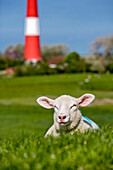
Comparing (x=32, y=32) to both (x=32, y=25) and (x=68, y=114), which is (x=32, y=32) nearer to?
(x=32, y=25)

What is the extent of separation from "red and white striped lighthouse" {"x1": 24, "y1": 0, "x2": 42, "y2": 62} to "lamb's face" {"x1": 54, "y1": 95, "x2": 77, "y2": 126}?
50.1 metres

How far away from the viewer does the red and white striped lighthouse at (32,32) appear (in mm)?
54438

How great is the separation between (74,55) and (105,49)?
621 centimetres

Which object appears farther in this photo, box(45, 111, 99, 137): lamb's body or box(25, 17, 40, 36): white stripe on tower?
box(25, 17, 40, 36): white stripe on tower

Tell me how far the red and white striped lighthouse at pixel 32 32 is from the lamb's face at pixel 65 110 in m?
50.1

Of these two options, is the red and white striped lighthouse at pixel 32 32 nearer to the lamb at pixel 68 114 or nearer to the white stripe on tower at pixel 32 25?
the white stripe on tower at pixel 32 25

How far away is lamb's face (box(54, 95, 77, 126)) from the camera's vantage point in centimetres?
408

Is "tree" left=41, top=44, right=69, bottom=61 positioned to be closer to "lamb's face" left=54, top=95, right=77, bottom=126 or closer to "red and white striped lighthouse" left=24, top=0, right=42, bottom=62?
"red and white striped lighthouse" left=24, top=0, right=42, bottom=62

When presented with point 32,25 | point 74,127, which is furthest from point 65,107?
point 32,25

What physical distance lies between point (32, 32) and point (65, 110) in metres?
51.5

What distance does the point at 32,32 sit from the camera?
5506cm

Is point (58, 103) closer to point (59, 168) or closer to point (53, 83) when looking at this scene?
point (59, 168)

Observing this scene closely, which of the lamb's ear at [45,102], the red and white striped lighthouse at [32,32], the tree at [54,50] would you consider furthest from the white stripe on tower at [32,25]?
the lamb's ear at [45,102]

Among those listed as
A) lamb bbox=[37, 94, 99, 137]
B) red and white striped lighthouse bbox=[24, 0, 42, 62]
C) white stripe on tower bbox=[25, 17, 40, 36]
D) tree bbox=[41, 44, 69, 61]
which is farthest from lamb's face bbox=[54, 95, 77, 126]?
tree bbox=[41, 44, 69, 61]
